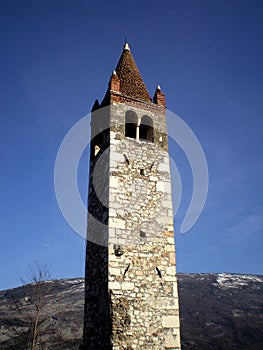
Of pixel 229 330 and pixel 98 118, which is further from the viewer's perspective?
pixel 229 330

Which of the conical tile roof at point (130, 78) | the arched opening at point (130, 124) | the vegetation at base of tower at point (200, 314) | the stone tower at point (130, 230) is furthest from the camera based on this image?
the vegetation at base of tower at point (200, 314)

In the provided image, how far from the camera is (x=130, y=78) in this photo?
Answer: 54.4ft

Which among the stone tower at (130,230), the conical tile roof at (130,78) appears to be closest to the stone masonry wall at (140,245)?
the stone tower at (130,230)

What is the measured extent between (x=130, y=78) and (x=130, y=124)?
2928mm

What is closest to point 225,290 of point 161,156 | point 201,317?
point 201,317

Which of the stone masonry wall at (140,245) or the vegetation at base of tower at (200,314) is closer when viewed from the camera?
the stone masonry wall at (140,245)

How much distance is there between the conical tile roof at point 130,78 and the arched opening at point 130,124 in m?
0.85

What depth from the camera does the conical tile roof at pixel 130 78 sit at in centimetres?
1547

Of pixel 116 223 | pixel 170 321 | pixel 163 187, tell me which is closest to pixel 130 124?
pixel 163 187

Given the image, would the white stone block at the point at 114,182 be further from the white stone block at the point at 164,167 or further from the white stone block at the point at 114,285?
the white stone block at the point at 114,285

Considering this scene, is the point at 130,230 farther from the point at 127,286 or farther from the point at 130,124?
the point at 130,124

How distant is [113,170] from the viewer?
12586 millimetres

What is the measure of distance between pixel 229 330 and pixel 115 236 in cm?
3962

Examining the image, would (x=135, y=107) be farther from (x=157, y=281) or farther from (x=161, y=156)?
(x=157, y=281)
